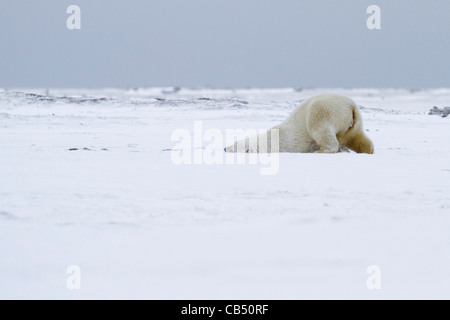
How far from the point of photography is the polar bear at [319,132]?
8.74m

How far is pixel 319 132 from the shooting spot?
8.85m

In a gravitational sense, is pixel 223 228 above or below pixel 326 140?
below

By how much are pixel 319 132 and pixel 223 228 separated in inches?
207

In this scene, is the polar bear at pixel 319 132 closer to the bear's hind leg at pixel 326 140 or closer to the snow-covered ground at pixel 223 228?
the bear's hind leg at pixel 326 140

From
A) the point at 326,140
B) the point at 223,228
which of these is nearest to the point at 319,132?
the point at 326,140

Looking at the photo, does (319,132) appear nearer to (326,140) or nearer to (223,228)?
(326,140)

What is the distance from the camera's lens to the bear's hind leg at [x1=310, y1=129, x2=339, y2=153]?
8773 mm

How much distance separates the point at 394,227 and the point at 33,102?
2362cm

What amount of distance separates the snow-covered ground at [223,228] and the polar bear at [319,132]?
4.38ft

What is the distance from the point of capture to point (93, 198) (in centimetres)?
481
